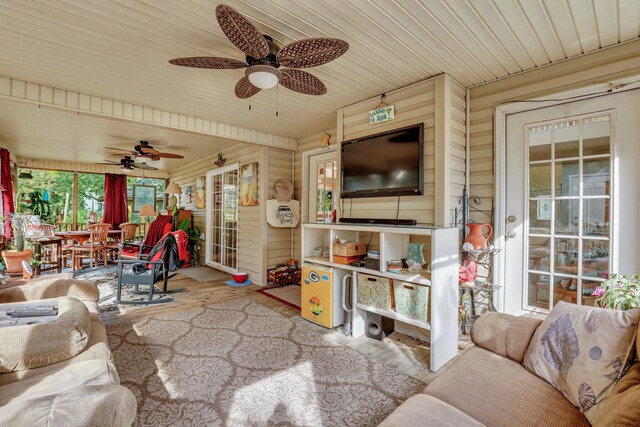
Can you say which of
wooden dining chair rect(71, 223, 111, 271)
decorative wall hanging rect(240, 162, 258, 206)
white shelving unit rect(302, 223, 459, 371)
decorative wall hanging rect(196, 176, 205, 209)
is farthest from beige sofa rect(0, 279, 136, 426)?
decorative wall hanging rect(196, 176, 205, 209)

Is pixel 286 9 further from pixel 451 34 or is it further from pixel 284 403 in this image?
pixel 284 403

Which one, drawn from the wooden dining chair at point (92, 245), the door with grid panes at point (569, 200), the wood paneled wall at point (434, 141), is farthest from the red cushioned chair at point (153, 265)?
the door with grid panes at point (569, 200)

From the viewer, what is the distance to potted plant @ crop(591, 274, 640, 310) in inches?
63.4

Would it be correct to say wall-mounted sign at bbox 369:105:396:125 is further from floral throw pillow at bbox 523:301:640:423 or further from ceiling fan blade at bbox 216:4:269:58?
floral throw pillow at bbox 523:301:640:423

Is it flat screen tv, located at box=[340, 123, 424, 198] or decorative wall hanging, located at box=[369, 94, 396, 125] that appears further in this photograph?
decorative wall hanging, located at box=[369, 94, 396, 125]

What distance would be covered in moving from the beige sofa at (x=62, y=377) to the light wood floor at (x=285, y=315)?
5.84 ft

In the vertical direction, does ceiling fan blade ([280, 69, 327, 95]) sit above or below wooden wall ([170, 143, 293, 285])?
above

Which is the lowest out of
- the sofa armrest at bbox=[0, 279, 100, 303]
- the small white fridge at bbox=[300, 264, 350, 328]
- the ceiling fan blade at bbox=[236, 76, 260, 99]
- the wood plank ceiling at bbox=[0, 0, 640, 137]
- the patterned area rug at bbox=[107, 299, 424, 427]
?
the patterned area rug at bbox=[107, 299, 424, 427]

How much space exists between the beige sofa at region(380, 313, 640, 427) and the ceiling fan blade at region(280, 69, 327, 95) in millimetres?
2085

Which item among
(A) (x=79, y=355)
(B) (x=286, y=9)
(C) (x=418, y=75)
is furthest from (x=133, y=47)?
(C) (x=418, y=75)

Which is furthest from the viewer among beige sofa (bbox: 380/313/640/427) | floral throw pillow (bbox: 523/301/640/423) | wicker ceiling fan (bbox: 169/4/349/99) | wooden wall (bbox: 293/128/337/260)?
wooden wall (bbox: 293/128/337/260)

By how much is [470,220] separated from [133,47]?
3.29 m

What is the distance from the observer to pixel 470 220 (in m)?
2.93

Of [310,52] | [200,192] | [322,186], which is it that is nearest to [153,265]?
[322,186]
